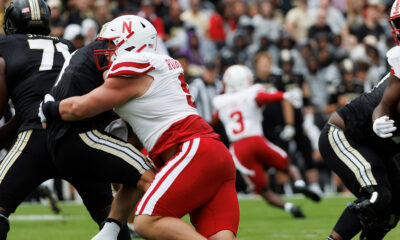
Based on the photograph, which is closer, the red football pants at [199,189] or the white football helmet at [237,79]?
the red football pants at [199,189]

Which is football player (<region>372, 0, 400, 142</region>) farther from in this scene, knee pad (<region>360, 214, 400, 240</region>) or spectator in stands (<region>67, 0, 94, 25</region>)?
spectator in stands (<region>67, 0, 94, 25</region>)

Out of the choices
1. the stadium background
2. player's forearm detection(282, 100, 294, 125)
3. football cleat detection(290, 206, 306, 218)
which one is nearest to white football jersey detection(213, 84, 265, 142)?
football cleat detection(290, 206, 306, 218)

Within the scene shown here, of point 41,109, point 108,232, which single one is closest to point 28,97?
point 41,109

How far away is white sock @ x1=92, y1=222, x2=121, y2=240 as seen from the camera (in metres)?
5.16

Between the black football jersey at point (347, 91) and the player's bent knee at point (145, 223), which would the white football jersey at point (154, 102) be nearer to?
the player's bent knee at point (145, 223)

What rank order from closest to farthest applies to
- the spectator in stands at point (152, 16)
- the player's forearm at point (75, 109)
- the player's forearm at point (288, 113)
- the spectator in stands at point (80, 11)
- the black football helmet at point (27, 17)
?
the player's forearm at point (75, 109) < the black football helmet at point (27, 17) < the player's forearm at point (288, 113) < the spectator in stands at point (80, 11) < the spectator in stands at point (152, 16)

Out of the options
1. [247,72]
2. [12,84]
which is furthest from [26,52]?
[247,72]

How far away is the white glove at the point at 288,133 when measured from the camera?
40.5 feet

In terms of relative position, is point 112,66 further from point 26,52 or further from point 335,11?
point 335,11

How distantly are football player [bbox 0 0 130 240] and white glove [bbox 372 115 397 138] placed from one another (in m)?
1.71

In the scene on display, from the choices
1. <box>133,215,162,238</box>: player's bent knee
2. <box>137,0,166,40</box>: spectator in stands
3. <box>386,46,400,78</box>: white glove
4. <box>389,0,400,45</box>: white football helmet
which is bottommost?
<box>137,0,166,40</box>: spectator in stands

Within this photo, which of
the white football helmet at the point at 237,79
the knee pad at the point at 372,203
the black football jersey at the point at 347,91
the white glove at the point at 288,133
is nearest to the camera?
the knee pad at the point at 372,203

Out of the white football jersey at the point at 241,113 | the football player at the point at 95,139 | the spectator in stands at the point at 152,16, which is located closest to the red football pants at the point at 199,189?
the football player at the point at 95,139

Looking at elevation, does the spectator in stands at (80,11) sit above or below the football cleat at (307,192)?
above
